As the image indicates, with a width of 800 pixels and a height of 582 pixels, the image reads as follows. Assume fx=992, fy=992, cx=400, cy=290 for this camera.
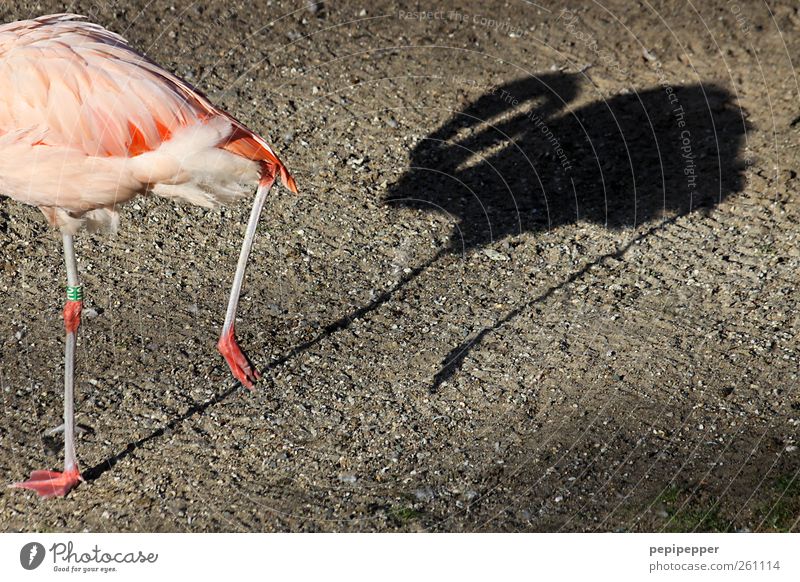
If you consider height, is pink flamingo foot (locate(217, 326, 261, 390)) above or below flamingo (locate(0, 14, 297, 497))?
below

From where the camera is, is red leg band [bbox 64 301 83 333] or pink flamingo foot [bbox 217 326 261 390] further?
pink flamingo foot [bbox 217 326 261 390]

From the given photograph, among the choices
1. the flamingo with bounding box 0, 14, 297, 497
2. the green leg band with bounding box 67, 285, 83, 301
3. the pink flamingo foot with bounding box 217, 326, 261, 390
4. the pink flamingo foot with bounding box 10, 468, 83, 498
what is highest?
the flamingo with bounding box 0, 14, 297, 497

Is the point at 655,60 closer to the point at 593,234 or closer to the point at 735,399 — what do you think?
the point at 593,234

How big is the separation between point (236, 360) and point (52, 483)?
0.84 meters

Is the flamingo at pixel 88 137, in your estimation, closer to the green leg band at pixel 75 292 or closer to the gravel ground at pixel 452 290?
the green leg band at pixel 75 292

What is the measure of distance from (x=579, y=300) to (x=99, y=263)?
7.15 feet

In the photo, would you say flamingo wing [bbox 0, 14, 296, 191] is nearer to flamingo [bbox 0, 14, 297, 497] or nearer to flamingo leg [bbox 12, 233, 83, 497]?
flamingo [bbox 0, 14, 297, 497]

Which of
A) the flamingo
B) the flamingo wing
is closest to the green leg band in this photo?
the flamingo

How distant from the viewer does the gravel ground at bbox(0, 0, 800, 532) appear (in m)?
3.43

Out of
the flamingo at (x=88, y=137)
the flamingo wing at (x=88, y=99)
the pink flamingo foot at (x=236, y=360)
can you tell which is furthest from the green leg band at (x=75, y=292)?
the pink flamingo foot at (x=236, y=360)

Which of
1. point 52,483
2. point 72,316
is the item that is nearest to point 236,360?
point 72,316

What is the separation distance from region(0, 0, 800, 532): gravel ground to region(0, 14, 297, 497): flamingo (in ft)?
2.14

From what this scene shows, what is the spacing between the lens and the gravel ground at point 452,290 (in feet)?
11.3

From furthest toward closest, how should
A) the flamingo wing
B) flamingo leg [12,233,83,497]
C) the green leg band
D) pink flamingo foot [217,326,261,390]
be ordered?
pink flamingo foot [217,326,261,390]
the green leg band
flamingo leg [12,233,83,497]
the flamingo wing
